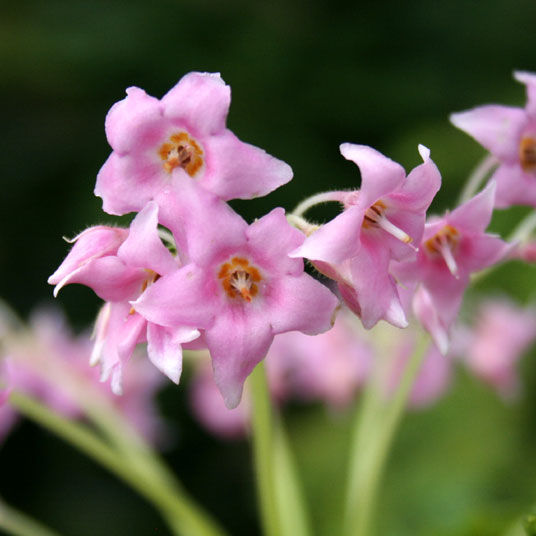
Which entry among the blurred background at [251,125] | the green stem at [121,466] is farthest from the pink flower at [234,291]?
the blurred background at [251,125]

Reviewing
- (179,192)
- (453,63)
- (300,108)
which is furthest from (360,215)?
(453,63)

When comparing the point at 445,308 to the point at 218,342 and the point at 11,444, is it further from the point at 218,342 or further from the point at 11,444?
the point at 11,444

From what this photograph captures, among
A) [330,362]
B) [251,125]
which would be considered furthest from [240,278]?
[251,125]

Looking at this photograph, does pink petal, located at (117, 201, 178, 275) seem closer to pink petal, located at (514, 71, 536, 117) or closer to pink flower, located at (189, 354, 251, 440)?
pink petal, located at (514, 71, 536, 117)

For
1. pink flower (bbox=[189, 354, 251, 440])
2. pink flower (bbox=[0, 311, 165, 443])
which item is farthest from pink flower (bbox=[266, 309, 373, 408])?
pink flower (bbox=[0, 311, 165, 443])

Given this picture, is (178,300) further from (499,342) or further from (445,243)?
(499,342)

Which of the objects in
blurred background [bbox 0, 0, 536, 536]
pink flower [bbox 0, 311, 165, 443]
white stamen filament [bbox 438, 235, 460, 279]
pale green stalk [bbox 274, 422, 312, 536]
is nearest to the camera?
white stamen filament [bbox 438, 235, 460, 279]

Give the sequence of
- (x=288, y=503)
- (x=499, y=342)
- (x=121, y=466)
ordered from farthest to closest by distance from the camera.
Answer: (x=499, y=342) → (x=288, y=503) → (x=121, y=466)
